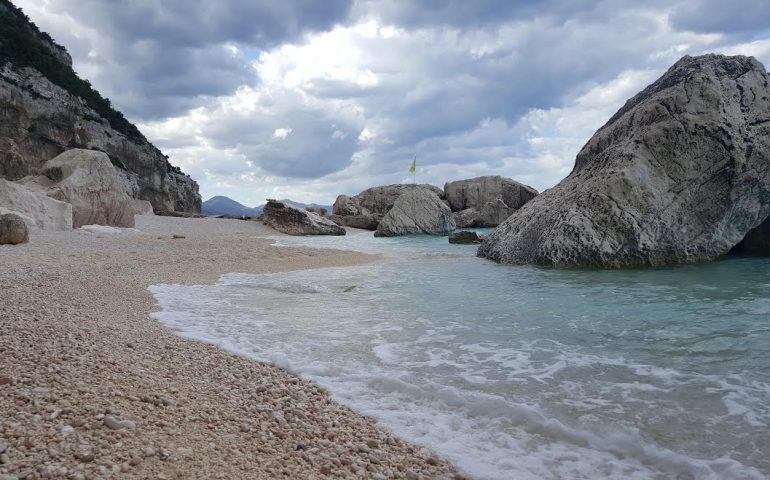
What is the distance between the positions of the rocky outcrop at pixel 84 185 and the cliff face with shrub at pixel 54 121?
1056 cm

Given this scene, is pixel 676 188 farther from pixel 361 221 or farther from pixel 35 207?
pixel 361 221

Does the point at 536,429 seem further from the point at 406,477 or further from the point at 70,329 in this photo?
the point at 70,329

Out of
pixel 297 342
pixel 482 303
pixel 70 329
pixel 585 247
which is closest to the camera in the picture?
pixel 70 329

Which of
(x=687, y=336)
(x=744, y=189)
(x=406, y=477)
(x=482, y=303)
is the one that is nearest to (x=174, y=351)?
(x=406, y=477)

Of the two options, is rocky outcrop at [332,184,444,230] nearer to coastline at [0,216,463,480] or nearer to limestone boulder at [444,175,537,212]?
limestone boulder at [444,175,537,212]

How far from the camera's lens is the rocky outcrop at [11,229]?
13.4 metres

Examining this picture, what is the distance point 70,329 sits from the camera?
4738 millimetres

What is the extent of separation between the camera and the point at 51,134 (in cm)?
4031

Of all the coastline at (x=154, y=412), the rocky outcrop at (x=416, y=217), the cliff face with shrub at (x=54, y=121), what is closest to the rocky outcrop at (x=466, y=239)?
the rocky outcrop at (x=416, y=217)

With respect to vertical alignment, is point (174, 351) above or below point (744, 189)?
below

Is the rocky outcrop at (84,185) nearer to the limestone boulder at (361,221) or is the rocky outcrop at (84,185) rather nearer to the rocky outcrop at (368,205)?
the limestone boulder at (361,221)

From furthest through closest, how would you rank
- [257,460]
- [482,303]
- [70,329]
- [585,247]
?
1. [585,247]
2. [482,303]
3. [70,329]
4. [257,460]

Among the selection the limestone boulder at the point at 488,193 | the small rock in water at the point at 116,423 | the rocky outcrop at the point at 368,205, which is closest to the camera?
the small rock in water at the point at 116,423

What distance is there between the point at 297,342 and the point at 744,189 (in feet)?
41.1
